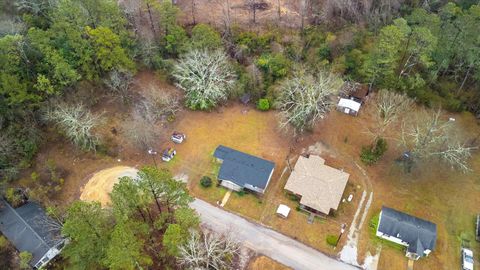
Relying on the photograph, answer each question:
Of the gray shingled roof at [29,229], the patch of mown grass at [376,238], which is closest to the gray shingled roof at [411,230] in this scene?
the patch of mown grass at [376,238]

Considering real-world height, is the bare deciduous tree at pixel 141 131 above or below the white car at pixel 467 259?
above

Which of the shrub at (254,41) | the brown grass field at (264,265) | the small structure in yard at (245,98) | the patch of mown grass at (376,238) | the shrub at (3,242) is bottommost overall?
the brown grass field at (264,265)

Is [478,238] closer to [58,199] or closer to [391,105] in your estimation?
[391,105]

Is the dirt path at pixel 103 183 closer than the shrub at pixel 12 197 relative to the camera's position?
No

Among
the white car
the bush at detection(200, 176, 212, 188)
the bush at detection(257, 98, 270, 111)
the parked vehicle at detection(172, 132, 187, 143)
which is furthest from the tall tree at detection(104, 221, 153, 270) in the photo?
the white car

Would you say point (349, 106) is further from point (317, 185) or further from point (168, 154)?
point (168, 154)

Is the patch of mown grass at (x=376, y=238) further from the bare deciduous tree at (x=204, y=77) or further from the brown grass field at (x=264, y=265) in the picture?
the bare deciduous tree at (x=204, y=77)

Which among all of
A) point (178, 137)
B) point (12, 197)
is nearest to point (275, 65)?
point (178, 137)

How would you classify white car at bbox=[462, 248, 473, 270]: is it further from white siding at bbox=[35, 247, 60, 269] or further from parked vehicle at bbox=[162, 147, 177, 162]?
white siding at bbox=[35, 247, 60, 269]
